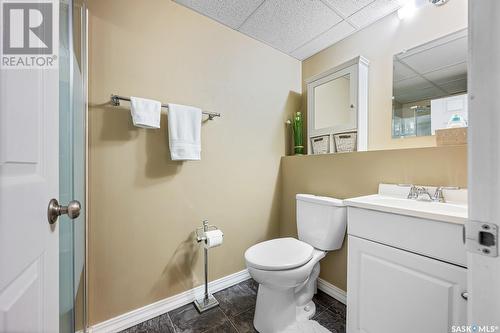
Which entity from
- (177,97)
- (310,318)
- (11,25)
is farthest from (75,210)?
(310,318)

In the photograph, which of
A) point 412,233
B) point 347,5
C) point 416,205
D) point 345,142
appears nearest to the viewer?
point 412,233

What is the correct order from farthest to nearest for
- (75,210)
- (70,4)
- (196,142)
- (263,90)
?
(263,90) < (196,142) < (70,4) < (75,210)

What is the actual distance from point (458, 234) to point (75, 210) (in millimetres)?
1266

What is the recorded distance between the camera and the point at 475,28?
0.40m

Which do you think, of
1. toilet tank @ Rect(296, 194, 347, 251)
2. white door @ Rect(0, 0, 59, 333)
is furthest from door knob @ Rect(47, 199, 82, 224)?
toilet tank @ Rect(296, 194, 347, 251)

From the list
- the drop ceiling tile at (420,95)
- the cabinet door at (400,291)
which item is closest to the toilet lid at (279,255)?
the cabinet door at (400,291)

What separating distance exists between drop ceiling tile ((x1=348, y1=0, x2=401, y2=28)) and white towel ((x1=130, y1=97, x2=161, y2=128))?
1.58 m

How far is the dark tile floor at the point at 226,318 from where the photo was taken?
125 cm

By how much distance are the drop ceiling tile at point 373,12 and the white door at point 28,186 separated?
1.78 metres

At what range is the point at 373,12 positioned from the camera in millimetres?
1482

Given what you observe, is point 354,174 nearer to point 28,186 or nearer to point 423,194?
point 423,194

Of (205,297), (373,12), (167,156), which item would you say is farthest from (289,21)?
(205,297)

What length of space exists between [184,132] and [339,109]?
1266mm

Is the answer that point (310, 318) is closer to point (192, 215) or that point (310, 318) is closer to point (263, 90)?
point (192, 215)
